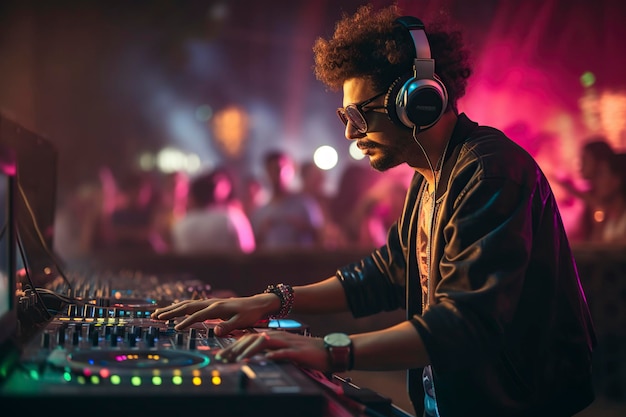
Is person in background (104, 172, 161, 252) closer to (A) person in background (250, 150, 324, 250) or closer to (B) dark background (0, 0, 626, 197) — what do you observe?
(A) person in background (250, 150, 324, 250)

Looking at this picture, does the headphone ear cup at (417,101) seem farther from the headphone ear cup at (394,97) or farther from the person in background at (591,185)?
the person in background at (591,185)

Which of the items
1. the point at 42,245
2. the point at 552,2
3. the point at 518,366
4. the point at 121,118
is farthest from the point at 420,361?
the point at 121,118

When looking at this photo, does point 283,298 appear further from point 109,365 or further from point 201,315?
point 109,365

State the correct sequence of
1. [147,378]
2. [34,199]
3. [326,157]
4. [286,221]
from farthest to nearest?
1. [326,157]
2. [286,221]
3. [34,199]
4. [147,378]

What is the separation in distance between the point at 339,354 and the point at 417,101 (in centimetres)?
65

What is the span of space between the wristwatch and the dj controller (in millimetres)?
106

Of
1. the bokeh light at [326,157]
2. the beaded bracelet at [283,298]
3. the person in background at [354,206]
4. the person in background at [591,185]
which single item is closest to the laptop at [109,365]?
the beaded bracelet at [283,298]

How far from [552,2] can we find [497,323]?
8.23 meters

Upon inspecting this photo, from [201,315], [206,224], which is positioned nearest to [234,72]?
[206,224]

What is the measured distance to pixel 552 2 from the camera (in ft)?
28.6

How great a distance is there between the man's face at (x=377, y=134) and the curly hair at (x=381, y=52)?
3cm

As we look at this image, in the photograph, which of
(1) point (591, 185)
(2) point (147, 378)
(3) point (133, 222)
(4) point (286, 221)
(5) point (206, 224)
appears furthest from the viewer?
(3) point (133, 222)

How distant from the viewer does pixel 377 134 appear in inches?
70.1

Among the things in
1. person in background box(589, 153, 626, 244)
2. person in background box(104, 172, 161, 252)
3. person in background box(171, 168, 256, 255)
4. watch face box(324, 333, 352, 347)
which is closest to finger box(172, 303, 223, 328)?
watch face box(324, 333, 352, 347)
